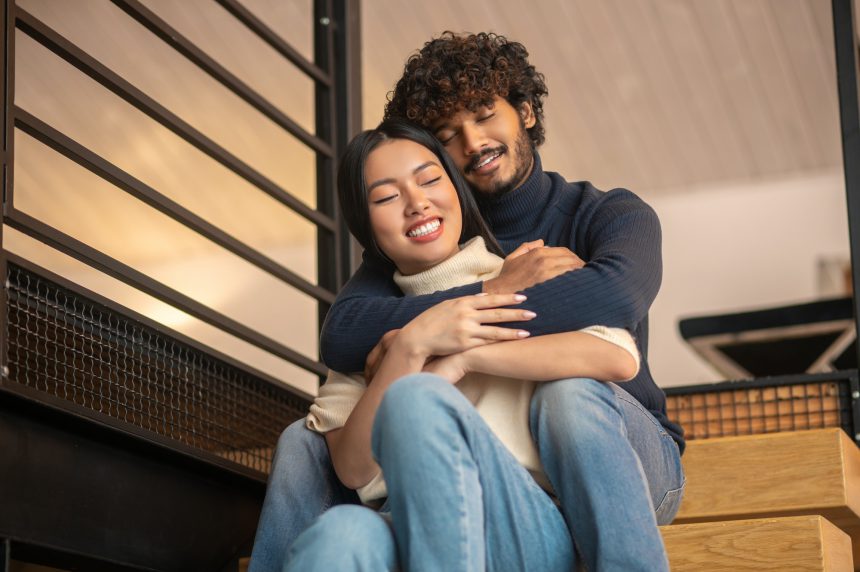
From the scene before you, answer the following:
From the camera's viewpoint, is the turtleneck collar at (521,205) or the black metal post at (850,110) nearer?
the turtleneck collar at (521,205)

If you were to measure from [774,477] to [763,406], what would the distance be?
358 millimetres

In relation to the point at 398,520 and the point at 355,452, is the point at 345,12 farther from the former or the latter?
the point at 398,520

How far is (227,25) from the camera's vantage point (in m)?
6.14

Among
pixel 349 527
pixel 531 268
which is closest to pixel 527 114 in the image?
pixel 531 268

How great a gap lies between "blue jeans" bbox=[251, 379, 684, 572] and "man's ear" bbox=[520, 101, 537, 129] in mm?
662

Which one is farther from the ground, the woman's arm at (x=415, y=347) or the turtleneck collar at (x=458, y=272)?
the turtleneck collar at (x=458, y=272)

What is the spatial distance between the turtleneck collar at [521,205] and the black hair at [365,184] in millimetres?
92

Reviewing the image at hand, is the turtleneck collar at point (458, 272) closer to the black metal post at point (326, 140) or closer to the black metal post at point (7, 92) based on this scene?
the black metal post at point (7, 92)

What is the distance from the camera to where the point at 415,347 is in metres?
1.58

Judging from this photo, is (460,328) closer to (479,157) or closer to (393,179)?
(393,179)

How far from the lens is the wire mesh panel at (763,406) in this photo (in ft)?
8.13

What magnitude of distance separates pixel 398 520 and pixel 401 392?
0.15m

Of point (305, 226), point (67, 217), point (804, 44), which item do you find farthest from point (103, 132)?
point (804, 44)

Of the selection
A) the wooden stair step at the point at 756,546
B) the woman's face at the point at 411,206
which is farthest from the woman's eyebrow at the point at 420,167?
the wooden stair step at the point at 756,546
